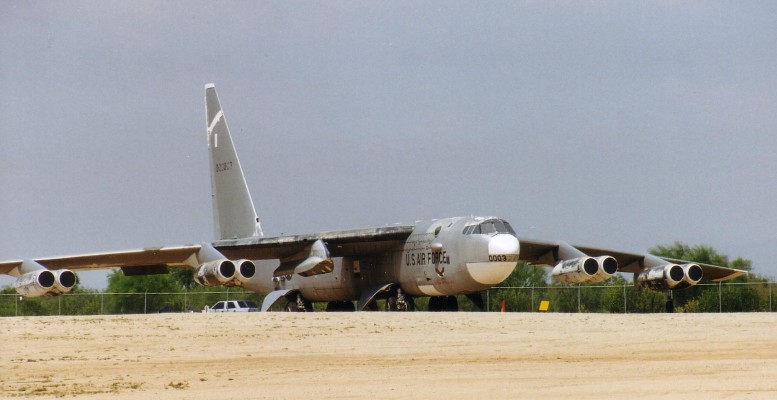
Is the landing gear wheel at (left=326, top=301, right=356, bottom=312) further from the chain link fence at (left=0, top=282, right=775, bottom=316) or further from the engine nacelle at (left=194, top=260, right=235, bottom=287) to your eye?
the chain link fence at (left=0, top=282, right=775, bottom=316)

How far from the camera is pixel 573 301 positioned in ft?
161

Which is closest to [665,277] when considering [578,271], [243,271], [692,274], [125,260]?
[692,274]

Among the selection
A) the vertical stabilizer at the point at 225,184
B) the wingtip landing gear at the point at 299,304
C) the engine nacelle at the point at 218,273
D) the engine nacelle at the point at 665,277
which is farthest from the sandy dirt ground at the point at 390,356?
the vertical stabilizer at the point at 225,184

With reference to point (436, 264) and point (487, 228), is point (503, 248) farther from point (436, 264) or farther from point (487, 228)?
point (436, 264)

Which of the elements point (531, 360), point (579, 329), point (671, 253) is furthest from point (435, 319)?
point (671, 253)

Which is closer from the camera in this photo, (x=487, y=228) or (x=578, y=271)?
(x=487, y=228)

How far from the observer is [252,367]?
1756 cm

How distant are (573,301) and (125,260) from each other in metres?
20.4

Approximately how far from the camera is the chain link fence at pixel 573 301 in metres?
45.1

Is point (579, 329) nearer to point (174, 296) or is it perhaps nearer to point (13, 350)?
point (13, 350)

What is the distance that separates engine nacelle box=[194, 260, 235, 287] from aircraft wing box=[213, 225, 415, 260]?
2.82 meters

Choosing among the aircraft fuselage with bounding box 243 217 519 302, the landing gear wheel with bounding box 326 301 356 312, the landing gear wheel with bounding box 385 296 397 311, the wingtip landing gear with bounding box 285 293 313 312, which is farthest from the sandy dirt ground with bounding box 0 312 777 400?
the landing gear wheel with bounding box 326 301 356 312

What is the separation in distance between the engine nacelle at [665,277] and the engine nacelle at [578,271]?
2.54 m

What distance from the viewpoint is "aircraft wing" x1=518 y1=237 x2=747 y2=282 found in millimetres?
36250
